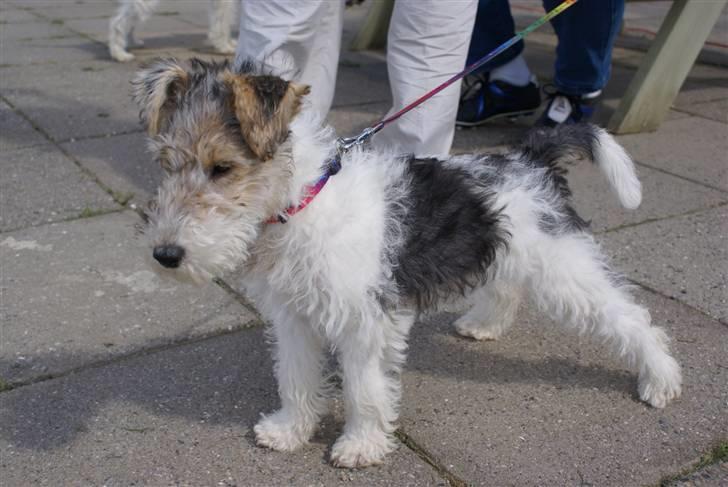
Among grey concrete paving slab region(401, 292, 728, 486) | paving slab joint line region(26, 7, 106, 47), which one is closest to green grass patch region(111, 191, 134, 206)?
grey concrete paving slab region(401, 292, 728, 486)

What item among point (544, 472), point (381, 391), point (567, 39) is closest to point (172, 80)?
point (381, 391)

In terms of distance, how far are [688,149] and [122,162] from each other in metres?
4.84

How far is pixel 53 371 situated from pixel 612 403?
260 centimetres

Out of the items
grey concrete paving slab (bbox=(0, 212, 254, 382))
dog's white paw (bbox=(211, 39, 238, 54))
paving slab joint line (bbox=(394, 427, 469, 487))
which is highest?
paving slab joint line (bbox=(394, 427, 469, 487))

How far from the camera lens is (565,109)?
22.0 ft

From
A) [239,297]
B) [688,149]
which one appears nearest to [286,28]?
[239,297]

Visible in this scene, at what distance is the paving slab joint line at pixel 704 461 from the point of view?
301 cm

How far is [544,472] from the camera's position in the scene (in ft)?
10.0

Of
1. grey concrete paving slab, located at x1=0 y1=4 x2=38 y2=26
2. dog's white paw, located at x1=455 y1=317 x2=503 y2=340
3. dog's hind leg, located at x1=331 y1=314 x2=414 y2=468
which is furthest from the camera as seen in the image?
grey concrete paving slab, located at x1=0 y1=4 x2=38 y2=26

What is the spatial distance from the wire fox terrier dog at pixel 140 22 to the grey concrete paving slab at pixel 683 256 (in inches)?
247

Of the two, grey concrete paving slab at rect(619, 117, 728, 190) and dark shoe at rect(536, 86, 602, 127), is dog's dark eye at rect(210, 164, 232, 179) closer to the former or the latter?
dark shoe at rect(536, 86, 602, 127)

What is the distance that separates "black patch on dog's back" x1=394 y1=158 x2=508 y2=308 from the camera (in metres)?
3.12

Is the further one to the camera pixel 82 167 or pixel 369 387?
pixel 82 167

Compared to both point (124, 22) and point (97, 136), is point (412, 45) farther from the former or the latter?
point (124, 22)
